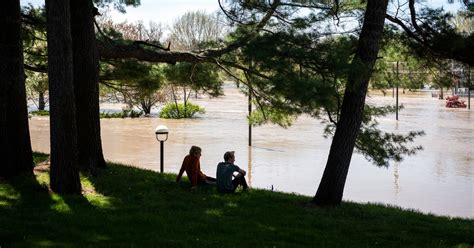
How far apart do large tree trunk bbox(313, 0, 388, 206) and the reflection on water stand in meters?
1.78

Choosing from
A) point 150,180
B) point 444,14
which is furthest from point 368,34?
point 150,180

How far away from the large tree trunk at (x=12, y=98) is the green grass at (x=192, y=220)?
1.53ft

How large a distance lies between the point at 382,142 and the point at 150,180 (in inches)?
166

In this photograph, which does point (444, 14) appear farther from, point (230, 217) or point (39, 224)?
point (39, 224)

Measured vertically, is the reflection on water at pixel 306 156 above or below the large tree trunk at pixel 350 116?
below

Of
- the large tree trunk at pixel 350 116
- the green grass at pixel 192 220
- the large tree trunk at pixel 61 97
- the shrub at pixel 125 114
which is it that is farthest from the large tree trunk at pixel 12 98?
the shrub at pixel 125 114

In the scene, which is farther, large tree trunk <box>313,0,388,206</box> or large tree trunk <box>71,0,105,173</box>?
large tree trunk <box>71,0,105,173</box>

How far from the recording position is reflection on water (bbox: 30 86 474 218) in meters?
13.5

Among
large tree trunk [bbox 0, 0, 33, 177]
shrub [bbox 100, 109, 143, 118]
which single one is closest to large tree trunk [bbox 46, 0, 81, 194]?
large tree trunk [bbox 0, 0, 33, 177]

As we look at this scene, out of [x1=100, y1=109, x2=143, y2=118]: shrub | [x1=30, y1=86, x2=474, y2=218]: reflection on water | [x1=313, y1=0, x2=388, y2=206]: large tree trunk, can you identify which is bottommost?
[x1=30, y1=86, x2=474, y2=218]: reflection on water

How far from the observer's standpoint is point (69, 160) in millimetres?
8336

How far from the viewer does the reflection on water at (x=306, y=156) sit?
13516 mm

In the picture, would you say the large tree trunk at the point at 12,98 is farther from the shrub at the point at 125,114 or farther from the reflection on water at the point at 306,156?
the shrub at the point at 125,114

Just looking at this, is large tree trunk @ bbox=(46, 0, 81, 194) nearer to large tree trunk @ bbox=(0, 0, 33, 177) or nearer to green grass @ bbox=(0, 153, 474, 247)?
green grass @ bbox=(0, 153, 474, 247)
